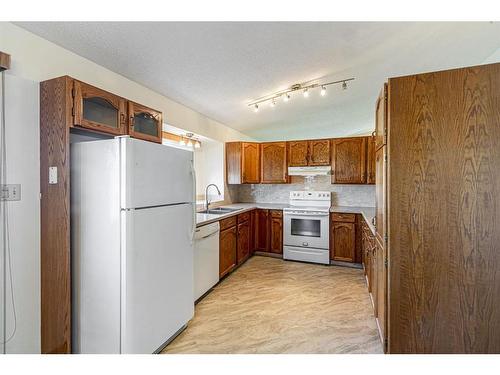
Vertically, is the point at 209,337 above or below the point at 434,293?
below

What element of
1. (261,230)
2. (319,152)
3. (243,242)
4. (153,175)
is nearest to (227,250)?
(243,242)

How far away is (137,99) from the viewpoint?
8.22 ft

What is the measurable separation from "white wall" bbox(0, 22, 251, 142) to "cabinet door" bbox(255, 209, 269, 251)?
2.30m

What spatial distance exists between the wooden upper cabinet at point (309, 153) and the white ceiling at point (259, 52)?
2.63ft

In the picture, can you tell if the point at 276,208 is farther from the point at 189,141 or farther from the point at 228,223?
the point at 189,141

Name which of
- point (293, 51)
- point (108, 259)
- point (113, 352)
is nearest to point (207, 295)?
Answer: point (113, 352)

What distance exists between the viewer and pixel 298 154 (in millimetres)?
4449

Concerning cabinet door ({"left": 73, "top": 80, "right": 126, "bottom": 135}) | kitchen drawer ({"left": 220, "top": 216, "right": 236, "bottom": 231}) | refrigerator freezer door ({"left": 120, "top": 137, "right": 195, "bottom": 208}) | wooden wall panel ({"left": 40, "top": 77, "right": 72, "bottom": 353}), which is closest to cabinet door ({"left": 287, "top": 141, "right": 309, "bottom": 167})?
kitchen drawer ({"left": 220, "top": 216, "right": 236, "bottom": 231})

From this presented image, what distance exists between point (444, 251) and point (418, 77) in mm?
1031

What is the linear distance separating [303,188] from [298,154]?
71 centimetres

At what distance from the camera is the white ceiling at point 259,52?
1.77 meters

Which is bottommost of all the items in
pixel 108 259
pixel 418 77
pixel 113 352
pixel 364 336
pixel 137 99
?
pixel 364 336
